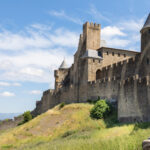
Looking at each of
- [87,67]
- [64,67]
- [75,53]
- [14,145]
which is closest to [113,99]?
[87,67]

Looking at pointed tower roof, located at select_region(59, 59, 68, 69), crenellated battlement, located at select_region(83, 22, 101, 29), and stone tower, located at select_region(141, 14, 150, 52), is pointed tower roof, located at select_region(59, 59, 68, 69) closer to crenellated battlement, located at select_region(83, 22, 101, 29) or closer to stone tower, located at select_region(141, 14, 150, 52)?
crenellated battlement, located at select_region(83, 22, 101, 29)

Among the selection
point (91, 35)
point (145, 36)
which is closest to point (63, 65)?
point (91, 35)

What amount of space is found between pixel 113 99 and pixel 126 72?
4.31 m

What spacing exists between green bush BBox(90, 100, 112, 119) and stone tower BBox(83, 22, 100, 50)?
602 inches

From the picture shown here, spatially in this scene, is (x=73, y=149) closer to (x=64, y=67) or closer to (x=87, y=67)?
(x=87, y=67)

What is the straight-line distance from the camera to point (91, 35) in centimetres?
4419

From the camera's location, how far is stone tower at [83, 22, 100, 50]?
143ft

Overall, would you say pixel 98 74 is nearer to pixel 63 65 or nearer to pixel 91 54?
pixel 91 54

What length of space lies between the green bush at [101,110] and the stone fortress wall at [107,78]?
1680 mm

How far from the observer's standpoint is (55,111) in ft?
125

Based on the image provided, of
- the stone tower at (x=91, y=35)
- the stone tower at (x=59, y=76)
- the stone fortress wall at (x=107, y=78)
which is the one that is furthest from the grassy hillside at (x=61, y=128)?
the stone tower at (x=59, y=76)

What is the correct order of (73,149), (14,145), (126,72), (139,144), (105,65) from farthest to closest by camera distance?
1. (105,65)
2. (126,72)
3. (14,145)
4. (73,149)
5. (139,144)

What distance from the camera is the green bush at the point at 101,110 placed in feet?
97.5

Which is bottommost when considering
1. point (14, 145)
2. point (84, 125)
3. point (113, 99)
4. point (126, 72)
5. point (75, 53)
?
point (14, 145)
